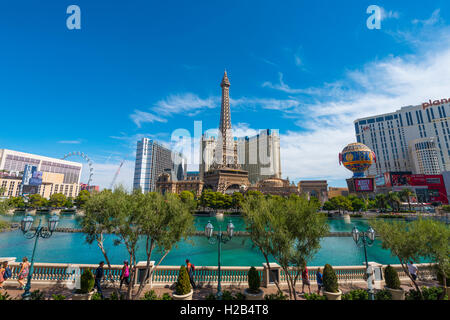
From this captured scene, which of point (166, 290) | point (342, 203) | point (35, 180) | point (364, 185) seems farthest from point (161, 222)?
point (35, 180)

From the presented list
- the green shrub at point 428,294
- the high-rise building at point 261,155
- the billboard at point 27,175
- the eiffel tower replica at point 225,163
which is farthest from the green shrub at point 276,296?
the billboard at point 27,175

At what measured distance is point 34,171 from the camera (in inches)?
4567

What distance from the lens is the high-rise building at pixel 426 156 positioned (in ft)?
413

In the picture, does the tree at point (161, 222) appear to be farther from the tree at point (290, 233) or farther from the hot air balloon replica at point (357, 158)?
the hot air balloon replica at point (357, 158)

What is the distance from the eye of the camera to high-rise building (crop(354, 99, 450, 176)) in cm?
13238

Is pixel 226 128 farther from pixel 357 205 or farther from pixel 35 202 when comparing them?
pixel 35 202

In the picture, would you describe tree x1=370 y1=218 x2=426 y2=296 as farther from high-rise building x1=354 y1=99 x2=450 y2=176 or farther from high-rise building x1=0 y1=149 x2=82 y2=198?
high-rise building x1=354 y1=99 x2=450 y2=176

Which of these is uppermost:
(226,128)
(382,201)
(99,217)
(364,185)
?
(226,128)

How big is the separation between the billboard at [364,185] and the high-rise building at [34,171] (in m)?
152

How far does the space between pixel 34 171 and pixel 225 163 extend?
106m

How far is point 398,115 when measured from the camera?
152m

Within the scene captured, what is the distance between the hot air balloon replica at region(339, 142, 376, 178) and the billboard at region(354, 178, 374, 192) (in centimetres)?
210

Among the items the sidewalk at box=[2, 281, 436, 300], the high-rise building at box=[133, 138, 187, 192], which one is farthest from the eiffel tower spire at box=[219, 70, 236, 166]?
the sidewalk at box=[2, 281, 436, 300]
